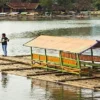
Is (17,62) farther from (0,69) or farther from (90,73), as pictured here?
(90,73)

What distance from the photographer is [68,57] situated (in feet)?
101

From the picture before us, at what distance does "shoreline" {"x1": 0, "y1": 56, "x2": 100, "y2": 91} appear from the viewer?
86.8ft

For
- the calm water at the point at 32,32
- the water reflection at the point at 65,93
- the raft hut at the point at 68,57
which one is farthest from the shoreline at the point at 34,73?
the calm water at the point at 32,32

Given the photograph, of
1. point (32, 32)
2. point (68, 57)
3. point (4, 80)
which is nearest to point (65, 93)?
point (4, 80)

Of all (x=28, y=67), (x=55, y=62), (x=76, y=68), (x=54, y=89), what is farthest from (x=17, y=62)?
(x=54, y=89)

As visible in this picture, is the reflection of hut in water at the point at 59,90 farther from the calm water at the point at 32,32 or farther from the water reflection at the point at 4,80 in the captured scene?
the calm water at the point at 32,32

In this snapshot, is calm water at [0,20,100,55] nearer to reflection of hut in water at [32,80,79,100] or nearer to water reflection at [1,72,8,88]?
water reflection at [1,72,8,88]

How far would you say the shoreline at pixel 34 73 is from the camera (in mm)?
26453

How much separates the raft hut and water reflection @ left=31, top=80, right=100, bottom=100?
96.7 inches

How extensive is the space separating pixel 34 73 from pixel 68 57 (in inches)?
90.4

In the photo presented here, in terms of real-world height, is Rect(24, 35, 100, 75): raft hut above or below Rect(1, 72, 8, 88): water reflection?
above

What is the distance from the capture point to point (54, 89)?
1005 inches

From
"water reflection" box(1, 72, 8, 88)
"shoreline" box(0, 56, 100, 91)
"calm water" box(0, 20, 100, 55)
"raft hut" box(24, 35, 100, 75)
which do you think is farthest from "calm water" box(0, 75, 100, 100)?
"calm water" box(0, 20, 100, 55)

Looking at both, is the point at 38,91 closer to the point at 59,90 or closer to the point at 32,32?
the point at 59,90
